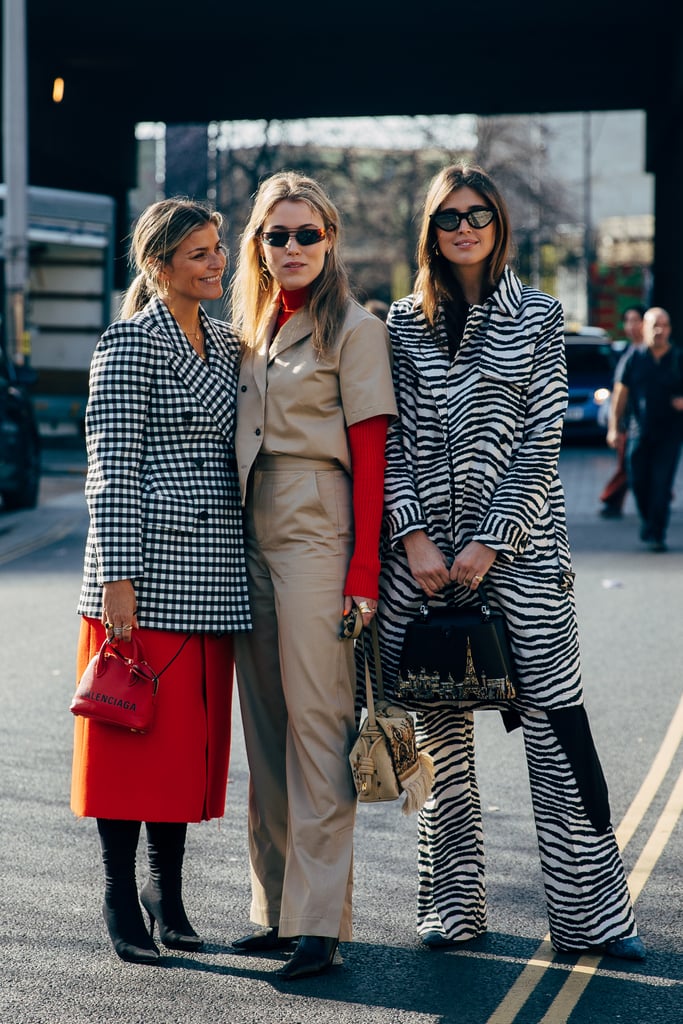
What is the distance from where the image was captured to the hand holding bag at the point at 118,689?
3822mm

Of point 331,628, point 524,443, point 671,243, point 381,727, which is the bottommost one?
point 381,727

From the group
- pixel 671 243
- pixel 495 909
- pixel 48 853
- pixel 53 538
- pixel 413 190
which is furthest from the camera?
pixel 413 190

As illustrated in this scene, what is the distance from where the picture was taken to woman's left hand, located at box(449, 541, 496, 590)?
3.85 meters

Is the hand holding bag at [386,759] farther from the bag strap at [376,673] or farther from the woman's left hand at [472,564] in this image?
the woman's left hand at [472,564]

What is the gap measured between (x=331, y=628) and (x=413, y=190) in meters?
46.6

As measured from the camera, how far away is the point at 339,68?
2636 centimetres

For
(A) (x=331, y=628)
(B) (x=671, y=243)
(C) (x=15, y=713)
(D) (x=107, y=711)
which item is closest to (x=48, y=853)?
(D) (x=107, y=711)

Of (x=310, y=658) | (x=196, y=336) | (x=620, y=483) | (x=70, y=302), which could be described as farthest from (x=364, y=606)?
(x=70, y=302)

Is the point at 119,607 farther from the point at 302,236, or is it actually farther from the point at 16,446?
the point at 16,446

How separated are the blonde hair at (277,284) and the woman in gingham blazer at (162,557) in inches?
4.9

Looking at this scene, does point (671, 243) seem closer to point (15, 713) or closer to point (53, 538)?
point (53, 538)

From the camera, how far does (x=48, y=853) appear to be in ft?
16.2

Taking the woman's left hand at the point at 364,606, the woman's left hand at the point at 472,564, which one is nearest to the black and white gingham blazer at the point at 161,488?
the woman's left hand at the point at 364,606

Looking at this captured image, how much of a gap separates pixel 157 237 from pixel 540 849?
194cm
